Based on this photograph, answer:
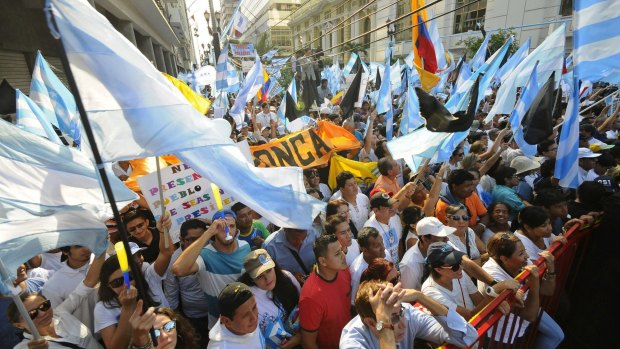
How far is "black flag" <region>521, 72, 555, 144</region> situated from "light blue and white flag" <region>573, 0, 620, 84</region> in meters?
1.34

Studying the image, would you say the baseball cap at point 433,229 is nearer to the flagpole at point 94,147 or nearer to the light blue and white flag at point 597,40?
the light blue and white flag at point 597,40

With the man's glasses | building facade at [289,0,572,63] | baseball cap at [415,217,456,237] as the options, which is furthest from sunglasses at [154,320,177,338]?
building facade at [289,0,572,63]

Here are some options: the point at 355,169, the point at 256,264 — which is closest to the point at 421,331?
the point at 256,264

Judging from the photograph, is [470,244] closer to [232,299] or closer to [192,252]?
[232,299]

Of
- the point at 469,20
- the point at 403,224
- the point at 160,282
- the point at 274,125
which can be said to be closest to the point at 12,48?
the point at 274,125

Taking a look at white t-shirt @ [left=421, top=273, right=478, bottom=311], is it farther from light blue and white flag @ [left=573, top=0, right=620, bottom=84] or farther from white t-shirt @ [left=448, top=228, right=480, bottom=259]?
light blue and white flag @ [left=573, top=0, right=620, bottom=84]

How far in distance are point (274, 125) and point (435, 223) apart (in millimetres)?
6972

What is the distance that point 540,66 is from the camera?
5152mm

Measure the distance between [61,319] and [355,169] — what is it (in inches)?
172

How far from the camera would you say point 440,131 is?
329 cm

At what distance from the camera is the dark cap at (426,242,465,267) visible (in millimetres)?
2439

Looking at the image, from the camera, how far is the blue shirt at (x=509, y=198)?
4.36 m

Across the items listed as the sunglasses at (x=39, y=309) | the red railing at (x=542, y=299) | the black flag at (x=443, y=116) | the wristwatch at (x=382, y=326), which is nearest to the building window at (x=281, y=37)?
the black flag at (x=443, y=116)

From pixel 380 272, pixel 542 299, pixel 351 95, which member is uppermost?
pixel 351 95
